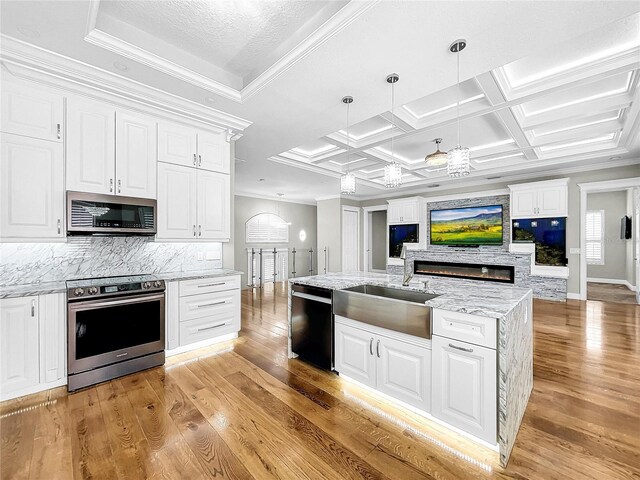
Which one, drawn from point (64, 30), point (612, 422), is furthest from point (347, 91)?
point (612, 422)

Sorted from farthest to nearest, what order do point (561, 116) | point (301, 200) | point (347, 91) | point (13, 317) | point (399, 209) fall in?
point (301, 200) → point (399, 209) → point (561, 116) → point (347, 91) → point (13, 317)

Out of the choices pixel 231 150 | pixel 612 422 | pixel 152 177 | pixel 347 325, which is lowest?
pixel 612 422

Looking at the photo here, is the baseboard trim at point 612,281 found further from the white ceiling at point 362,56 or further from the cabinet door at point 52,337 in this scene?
the cabinet door at point 52,337

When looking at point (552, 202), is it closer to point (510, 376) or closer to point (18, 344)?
point (510, 376)

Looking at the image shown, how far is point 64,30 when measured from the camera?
2029 millimetres

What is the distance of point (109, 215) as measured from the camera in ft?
9.34

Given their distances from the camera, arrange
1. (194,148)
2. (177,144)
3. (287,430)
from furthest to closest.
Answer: (194,148) < (177,144) < (287,430)

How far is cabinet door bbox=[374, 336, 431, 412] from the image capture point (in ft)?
6.50

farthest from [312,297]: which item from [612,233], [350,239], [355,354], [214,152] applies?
[612,233]

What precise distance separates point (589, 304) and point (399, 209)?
15.2ft

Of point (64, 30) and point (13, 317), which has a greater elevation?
point (64, 30)

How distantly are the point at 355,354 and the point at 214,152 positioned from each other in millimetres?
2994

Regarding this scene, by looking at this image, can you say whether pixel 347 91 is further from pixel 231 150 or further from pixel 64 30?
pixel 64 30

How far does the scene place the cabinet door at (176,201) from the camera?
10.6ft
